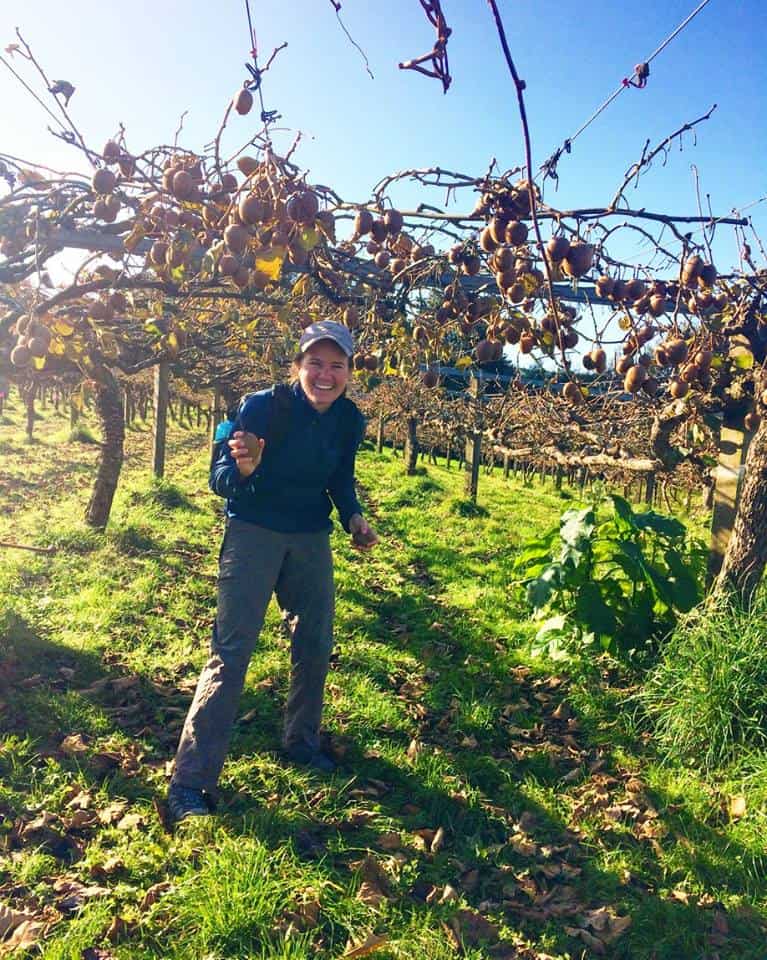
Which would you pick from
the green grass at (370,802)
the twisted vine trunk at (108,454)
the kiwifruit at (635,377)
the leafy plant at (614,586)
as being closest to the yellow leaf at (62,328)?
the green grass at (370,802)

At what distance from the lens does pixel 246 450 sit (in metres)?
2.68

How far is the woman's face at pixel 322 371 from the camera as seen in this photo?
9.59 feet

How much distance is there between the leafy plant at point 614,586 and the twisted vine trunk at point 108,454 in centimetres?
473

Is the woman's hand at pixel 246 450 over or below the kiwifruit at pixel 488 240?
below

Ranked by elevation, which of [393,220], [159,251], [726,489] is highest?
[393,220]

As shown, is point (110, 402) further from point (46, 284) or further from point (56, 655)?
point (56, 655)

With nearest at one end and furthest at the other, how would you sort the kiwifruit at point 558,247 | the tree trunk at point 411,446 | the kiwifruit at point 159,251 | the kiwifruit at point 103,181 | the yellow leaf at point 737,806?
the kiwifruit at point 558,247 < the kiwifruit at point 103,181 < the kiwifruit at point 159,251 < the yellow leaf at point 737,806 < the tree trunk at point 411,446

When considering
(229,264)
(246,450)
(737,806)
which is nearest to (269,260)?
(229,264)

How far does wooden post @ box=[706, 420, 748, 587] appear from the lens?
4.46 meters

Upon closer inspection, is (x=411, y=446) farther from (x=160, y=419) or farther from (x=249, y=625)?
(x=249, y=625)

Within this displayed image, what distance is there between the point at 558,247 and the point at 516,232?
158 millimetres

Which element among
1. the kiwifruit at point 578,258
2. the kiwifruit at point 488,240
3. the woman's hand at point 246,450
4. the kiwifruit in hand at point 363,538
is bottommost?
the kiwifruit in hand at point 363,538

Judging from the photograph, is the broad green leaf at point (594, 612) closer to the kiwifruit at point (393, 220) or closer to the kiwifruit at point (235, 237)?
the kiwifruit at point (393, 220)

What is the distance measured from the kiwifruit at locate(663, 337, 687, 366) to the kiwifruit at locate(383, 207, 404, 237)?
134 centimetres
